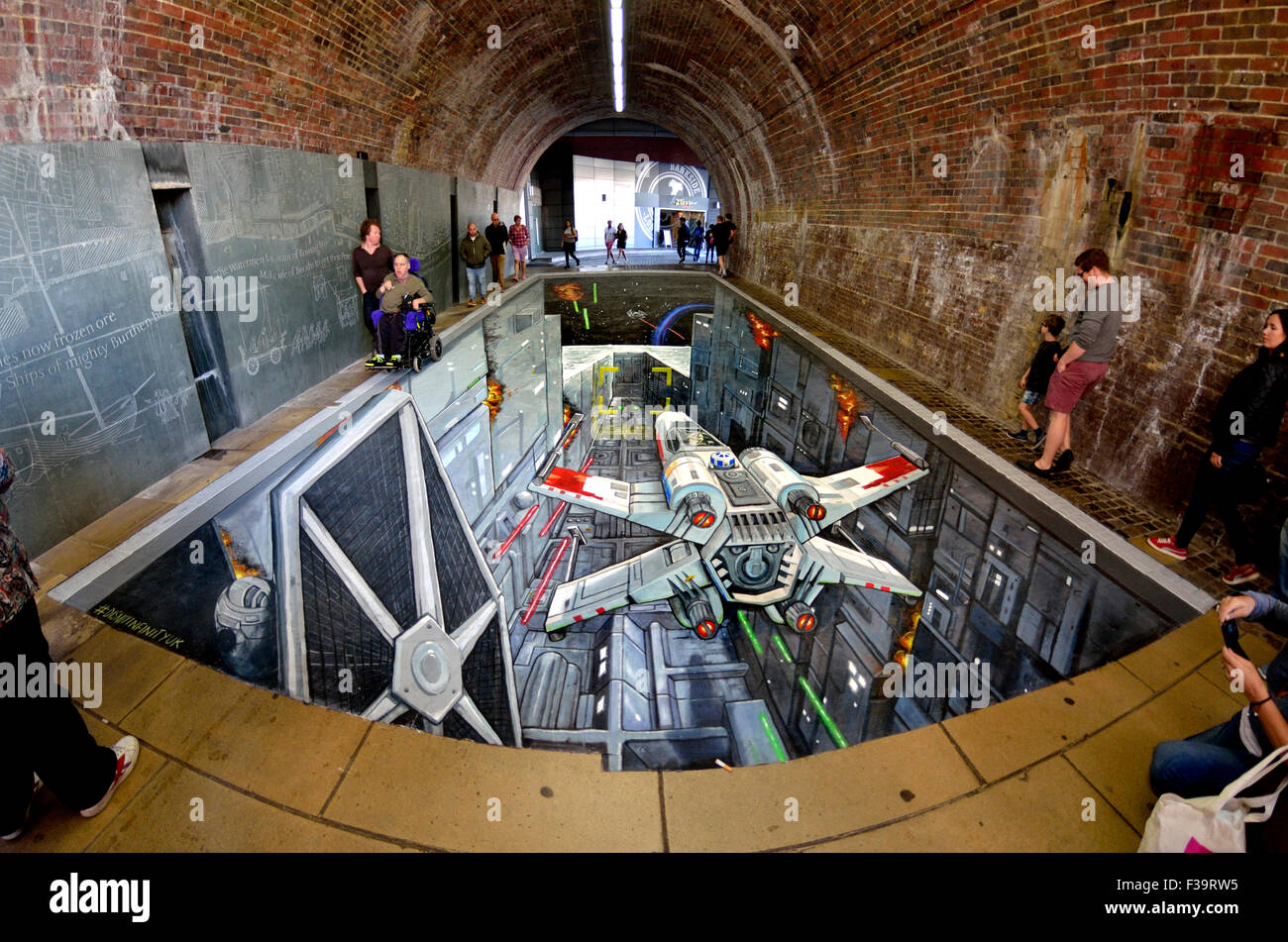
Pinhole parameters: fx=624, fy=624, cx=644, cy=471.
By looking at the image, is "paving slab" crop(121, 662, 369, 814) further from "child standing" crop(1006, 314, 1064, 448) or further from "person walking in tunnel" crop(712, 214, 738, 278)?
"person walking in tunnel" crop(712, 214, 738, 278)

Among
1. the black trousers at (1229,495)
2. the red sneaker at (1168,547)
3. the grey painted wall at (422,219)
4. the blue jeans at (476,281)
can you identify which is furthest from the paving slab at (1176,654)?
the blue jeans at (476,281)

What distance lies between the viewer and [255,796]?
→ 2424 mm

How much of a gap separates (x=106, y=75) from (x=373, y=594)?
441 centimetres

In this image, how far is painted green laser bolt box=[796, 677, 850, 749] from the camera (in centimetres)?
552

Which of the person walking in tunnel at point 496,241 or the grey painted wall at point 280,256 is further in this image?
the person walking in tunnel at point 496,241

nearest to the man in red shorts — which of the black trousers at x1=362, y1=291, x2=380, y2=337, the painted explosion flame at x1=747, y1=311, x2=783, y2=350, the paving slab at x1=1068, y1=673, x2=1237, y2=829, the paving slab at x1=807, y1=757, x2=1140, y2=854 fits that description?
the paving slab at x1=1068, y1=673, x2=1237, y2=829

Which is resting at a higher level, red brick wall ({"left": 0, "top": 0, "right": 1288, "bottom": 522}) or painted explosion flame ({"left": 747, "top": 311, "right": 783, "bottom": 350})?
red brick wall ({"left": 0, "top": 0, "right": 1288, "bottom": 522})

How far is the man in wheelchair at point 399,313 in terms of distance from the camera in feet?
25.2

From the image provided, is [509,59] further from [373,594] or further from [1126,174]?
[373,594]

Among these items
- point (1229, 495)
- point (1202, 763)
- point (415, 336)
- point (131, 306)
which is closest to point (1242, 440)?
point (1229, 495)

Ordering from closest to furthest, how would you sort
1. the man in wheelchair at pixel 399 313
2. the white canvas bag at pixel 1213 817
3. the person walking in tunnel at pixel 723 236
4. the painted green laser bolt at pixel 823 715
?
1. the white canvas bag at pixel 1213 817
2. the painted green laser bolt at pixel 823 715
3. the man in wheelchair at pixel 399 313
4. the person walking in tunnel at pixel 723 236

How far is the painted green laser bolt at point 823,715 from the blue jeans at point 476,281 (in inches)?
432

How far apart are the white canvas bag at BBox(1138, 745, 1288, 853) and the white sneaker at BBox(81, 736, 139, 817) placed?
366cm

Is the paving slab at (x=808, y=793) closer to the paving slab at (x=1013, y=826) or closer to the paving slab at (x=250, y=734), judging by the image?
the paving slab at (x=1013, y=826)
